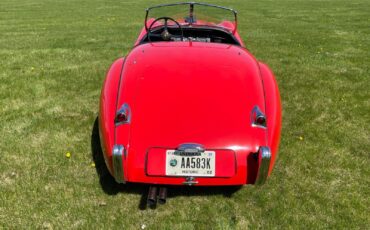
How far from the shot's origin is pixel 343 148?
4.36m

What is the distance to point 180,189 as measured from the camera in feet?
11.8

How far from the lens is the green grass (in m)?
3.22

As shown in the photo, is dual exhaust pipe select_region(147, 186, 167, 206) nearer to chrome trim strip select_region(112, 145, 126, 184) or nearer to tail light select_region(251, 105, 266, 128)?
chrome trim strip select_region(112, 145, 126, 184)

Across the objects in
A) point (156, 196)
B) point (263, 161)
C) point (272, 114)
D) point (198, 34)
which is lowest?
point (156, 196)

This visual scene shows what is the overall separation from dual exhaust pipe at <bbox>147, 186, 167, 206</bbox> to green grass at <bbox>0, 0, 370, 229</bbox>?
19 centimetres

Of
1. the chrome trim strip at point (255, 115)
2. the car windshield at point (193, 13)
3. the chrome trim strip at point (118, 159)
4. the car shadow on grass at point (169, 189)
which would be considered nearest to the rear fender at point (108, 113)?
the chrome trim strip at point (118, 159)

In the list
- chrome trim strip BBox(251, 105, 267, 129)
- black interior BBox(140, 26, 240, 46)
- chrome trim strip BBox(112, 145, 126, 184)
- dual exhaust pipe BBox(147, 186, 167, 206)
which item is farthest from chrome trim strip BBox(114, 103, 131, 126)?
black interior BBox(140, 26, 240, 46)

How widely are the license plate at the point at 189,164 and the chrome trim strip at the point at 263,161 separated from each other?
15.2 inches

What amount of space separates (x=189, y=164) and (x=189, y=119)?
16.9 inches

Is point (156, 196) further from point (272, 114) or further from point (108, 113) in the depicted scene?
point (272, 114)

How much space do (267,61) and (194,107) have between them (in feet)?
17.0

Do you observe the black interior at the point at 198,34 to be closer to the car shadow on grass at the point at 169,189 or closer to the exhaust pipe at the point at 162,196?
the car shadow on grass at the point at 169,189

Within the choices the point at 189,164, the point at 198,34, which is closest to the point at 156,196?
the point at 189,164

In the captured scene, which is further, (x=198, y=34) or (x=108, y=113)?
(x=198, y=34)
